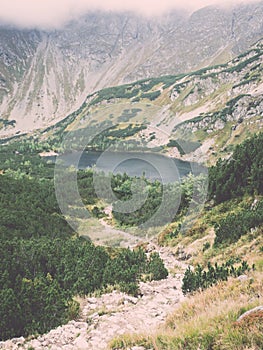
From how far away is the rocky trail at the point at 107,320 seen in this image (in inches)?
400

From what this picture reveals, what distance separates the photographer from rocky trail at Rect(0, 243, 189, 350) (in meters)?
10.2

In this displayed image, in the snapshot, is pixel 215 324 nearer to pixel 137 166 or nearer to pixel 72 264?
pixel 72 264

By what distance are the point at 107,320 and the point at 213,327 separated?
17.9ft

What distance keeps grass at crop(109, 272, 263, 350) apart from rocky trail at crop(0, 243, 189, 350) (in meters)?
1.01

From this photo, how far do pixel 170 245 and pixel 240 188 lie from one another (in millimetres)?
8868

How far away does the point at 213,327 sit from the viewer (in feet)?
22.9

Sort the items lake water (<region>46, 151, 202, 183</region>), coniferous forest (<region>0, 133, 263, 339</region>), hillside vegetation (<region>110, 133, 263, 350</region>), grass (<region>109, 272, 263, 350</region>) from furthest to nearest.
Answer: lake water (<region>46, 151, 202, 183</region>) → coniferous forest (<region>0, 133, 263, 339</region>) → hillside vegetation (<region>110, 133, 263, 350</region>) → grass (<region>109, 272, 263, 350</region>)

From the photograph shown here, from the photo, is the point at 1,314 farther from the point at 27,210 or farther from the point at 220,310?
the point at 27,210

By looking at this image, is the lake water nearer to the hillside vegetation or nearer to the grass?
the hillside vegetation

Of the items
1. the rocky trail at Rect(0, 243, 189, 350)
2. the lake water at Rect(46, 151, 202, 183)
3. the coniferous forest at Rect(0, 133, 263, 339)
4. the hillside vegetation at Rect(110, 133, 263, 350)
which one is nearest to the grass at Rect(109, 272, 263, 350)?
the hillside vegetation at Rect(110, 133, 263, 350)

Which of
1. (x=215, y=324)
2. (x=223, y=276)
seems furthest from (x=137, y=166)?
(x=215, y=324)

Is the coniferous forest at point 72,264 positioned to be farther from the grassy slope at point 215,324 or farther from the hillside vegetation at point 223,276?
the grassy slope at point 215,324

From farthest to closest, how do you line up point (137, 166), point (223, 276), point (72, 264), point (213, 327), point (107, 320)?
point (137, 166), point (72, 264), point (223, 276), point (107, 320), point (213, 327)

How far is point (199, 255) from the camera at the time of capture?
2320cm
